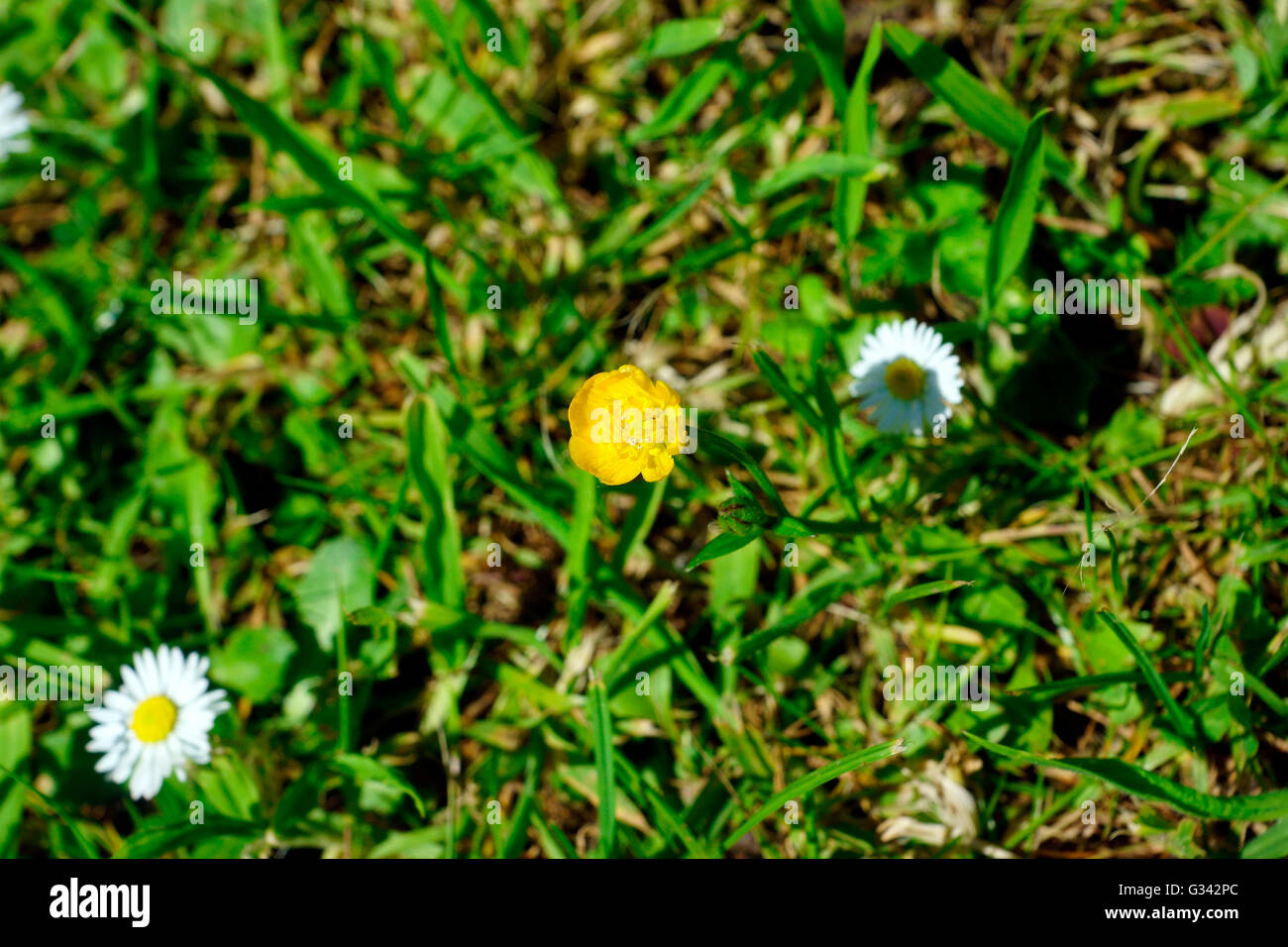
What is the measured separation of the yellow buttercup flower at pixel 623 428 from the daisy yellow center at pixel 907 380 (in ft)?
2.48

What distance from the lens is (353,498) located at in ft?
9.53

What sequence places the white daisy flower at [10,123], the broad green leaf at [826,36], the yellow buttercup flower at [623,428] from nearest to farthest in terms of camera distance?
the yellow buttercup flower at [623,428], the broad green leaf at [826,36], the white daisy flower at [10,123]

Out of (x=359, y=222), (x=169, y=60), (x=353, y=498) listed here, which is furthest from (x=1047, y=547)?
(x=169, y=60)

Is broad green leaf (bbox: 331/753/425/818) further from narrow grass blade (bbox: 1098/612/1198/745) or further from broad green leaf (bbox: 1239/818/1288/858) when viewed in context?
broad green leaf (bbox: 1239/818/1288/858)

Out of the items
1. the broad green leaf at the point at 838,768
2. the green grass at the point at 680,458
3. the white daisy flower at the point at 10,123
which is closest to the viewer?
the broad green leaf at the point at 838,768

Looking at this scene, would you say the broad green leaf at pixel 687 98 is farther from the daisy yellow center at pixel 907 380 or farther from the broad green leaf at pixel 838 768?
the broad green leaf at pixel 838 768

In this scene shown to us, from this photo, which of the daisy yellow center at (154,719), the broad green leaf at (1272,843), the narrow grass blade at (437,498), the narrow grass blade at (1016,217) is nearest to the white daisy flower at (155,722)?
the daisy yellow center at (154,719)

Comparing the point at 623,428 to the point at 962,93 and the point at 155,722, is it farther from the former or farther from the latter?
the point at 155,722

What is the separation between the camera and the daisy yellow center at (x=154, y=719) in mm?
2533

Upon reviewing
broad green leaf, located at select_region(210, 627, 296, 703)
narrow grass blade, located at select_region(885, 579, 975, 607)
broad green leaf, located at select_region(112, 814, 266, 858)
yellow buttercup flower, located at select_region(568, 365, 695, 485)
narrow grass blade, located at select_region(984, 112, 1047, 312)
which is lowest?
broad green leaf, located at select_region(112, 814, 266, 858)

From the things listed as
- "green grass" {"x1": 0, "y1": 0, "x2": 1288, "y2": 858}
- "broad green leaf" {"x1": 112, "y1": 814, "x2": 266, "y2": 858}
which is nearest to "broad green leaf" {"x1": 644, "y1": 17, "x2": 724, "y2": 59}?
"green grass" {"x1": 0, "y1": 0, "x2": 1288, "y2": 858}

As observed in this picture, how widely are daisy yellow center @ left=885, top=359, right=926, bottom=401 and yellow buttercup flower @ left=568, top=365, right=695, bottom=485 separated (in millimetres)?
755

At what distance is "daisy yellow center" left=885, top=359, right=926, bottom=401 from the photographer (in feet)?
8.04

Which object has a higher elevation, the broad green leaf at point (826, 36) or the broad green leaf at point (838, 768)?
the broad green leaf at point (826, 36)
